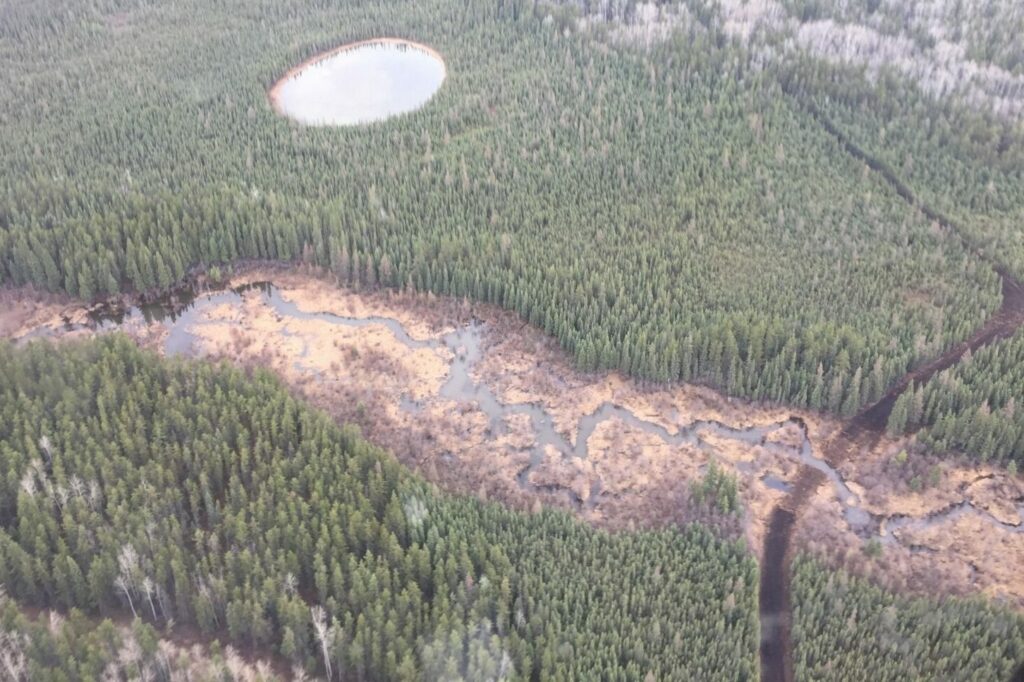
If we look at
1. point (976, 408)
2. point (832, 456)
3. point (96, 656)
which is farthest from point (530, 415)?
point (96, 656)

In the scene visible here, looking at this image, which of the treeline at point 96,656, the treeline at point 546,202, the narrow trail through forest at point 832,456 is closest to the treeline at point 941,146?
the narrow trail through forest at point 832,456

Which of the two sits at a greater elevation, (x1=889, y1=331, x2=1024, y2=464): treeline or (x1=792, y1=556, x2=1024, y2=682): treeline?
(x1=889, y1=331, x2=1024, y2=464): treeline

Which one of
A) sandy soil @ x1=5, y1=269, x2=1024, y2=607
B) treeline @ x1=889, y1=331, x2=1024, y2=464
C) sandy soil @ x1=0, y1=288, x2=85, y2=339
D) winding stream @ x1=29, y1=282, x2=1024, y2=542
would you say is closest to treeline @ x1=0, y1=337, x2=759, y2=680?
sandy soil @ x1=5, y1=269, x2=1024, y2=607

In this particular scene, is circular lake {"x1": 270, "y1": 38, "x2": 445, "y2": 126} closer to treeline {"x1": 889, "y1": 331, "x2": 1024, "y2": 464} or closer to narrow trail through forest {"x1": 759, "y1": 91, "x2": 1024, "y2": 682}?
narrow trail through forest {"x1": 759, "y1": 91, "x2": 1024, "y2": 682}

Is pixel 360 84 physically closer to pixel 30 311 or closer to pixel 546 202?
pixel 546 202

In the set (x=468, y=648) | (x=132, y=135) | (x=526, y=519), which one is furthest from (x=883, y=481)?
(x=132, y=135)
